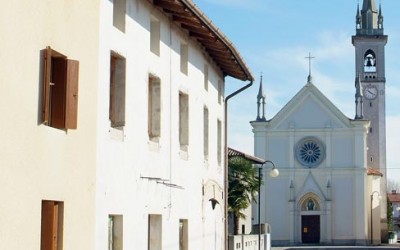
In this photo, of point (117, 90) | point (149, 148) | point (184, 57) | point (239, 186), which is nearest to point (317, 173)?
point (239, 186)

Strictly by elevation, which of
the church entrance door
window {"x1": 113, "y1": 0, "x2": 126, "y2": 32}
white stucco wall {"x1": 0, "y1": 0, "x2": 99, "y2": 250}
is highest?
window {"x1": 113, "y1": 0, "x2": 126, "y2": 32}

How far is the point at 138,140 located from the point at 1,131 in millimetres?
5909

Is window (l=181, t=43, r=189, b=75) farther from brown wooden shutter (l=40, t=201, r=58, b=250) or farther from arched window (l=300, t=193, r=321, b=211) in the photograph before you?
arched window (l=300, t=193, r=321, b=211)

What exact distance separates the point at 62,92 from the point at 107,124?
7.38 feet

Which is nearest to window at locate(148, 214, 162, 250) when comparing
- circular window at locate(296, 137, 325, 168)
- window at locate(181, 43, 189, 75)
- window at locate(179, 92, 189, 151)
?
window at locate(179, 92, 189, 151)

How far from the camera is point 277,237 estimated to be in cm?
7625

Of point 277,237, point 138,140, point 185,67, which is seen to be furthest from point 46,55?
point 277,237

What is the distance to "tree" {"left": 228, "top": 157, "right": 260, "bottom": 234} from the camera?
134 ft

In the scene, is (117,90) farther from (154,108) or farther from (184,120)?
(184,120)

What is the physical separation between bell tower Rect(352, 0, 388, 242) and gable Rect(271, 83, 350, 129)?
98.5 inches

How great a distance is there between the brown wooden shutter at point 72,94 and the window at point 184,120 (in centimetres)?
794

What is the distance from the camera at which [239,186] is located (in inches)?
1629

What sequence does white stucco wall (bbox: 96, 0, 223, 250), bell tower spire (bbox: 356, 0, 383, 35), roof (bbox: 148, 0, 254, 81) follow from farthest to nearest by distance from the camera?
1. bell tower spire (bbox: 356, 0, 383, 35)
2. roof (bbox: 148, 0, 254, 81)
3. white stucco wall (bbox: 96, 0, 223, 250)

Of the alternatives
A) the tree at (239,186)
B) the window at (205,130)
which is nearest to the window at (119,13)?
the window at (205,130)
